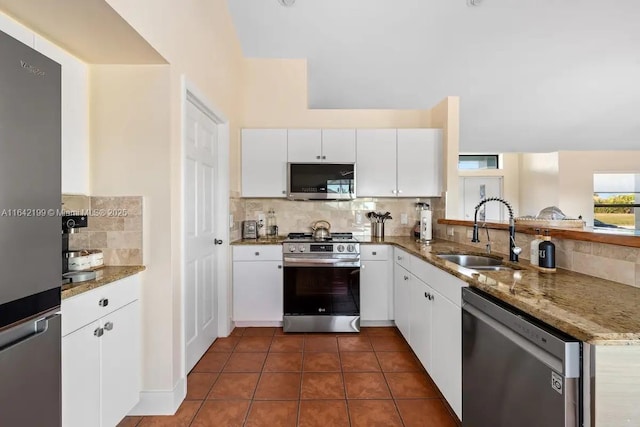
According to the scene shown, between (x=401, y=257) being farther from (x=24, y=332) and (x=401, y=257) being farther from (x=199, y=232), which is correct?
(x=24, y=332)

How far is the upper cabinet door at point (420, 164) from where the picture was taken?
324cm

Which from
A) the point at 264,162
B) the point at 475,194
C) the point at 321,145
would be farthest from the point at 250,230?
the point at 475,194

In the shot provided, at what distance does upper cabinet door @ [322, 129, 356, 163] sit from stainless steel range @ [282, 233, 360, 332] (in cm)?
97

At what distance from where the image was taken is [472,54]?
348cm

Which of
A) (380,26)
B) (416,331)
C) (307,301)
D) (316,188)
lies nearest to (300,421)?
(416,331)

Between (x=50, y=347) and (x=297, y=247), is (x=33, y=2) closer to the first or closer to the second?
(x=50, y=347)

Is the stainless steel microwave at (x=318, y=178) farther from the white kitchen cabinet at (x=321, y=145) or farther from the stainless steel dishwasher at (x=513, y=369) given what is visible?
the stainless steel dishwasher at (x=513, y=369)

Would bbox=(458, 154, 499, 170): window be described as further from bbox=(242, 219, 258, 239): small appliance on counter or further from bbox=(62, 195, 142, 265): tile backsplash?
bbox=(62, 195, 142, 265): tile backsplash

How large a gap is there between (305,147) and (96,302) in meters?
2.36

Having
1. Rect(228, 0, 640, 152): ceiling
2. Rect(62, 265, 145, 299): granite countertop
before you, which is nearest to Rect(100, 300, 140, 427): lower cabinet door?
Rect(62, 265, 145, 299): granite countertop

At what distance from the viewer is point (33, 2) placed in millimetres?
1188

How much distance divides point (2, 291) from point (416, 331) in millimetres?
2241

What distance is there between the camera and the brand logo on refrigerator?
2.89 feet

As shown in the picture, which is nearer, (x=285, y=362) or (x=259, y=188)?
(x=285, y=362)
